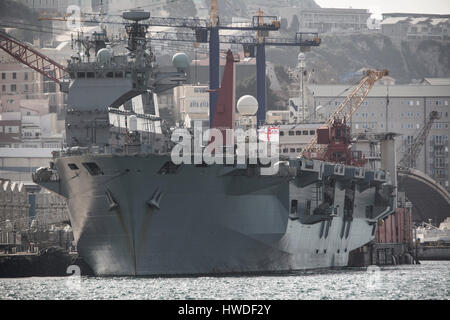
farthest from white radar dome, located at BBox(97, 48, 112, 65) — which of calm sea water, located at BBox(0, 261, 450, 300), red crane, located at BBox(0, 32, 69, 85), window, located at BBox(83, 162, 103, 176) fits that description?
calm sea water, located at BBox(0, 261, 450, 300)

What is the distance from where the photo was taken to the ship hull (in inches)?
1838

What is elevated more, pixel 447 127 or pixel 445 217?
pixel 447 127

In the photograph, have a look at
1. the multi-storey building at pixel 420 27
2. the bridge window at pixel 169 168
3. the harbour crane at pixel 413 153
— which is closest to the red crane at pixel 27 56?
the bridge window at pixel 169 168

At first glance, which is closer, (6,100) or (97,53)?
(97,53)

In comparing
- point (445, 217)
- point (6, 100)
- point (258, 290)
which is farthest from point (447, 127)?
point (258, 290)

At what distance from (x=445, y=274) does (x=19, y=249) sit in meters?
21.2

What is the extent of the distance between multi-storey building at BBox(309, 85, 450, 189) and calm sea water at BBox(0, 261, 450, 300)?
69.5m

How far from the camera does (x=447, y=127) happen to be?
125688mm

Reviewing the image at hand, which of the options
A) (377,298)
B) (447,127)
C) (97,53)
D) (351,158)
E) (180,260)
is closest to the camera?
(377,298)

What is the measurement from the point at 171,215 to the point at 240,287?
477cm

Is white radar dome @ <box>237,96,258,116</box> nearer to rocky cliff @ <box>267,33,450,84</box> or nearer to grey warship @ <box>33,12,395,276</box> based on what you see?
grey warship @ <box>33,12,395,276</box>

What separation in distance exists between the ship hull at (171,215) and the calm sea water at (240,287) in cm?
82

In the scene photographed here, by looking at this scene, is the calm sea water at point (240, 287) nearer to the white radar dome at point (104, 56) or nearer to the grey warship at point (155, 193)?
the grey warship at point (155, 193)

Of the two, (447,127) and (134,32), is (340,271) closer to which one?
(134,32)
